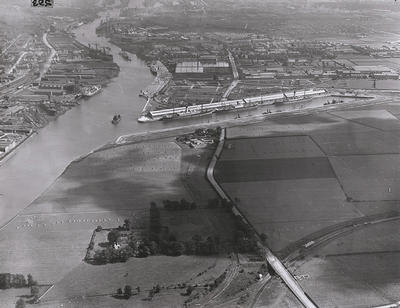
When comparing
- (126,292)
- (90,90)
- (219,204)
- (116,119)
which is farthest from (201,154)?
(90,90)

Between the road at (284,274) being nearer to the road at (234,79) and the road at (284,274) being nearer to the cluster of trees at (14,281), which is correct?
the cluster of trees at (14,281)

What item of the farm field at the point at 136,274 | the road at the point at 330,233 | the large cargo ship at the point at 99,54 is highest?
the large cargo ship at the point at 99,54

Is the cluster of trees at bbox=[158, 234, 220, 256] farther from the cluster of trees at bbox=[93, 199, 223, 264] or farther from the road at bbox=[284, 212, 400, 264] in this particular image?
the road at bbox=[284, 212, 400, 264]

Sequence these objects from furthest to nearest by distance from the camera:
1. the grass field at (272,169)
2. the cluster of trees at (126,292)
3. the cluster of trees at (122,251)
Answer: the grass field at (272,169) → the cluster of trees at (122,251) → the cluster of trees at (126,292)

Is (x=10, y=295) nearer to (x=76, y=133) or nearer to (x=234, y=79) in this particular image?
(x=76, y=133)

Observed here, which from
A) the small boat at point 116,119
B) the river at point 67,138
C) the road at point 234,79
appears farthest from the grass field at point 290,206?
the road at point 234,79

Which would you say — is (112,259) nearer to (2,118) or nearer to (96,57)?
(2,118)

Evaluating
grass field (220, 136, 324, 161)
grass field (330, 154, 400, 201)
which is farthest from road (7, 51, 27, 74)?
grass field (330, 154, 400, 201)
